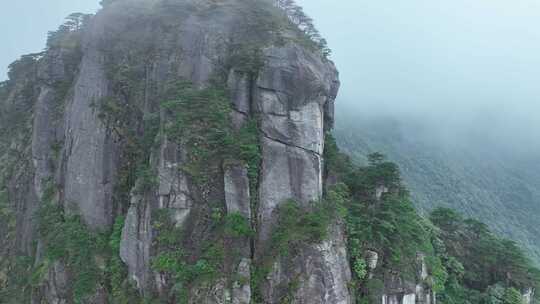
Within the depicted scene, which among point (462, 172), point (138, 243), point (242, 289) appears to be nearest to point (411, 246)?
point (242, 289)

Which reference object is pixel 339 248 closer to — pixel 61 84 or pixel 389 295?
pixel 389 295

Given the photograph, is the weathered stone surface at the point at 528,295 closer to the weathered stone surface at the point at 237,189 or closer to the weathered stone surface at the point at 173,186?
the weathered stone surface at the point at 237,189

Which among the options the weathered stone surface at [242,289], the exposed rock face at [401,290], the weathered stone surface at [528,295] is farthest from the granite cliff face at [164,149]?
the weathered stone surface at [528,295]

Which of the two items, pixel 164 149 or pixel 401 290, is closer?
pixel 401 290

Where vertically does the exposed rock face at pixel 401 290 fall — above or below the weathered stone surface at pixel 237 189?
below

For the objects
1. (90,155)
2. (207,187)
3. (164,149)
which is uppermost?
(164,149)

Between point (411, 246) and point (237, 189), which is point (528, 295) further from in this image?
point (237, 189)

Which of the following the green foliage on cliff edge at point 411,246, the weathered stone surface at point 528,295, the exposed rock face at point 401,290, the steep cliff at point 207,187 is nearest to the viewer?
the steep cliff at point 207,187

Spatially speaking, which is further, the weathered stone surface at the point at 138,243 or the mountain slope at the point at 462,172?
the mountain slope at the point at 462,172
